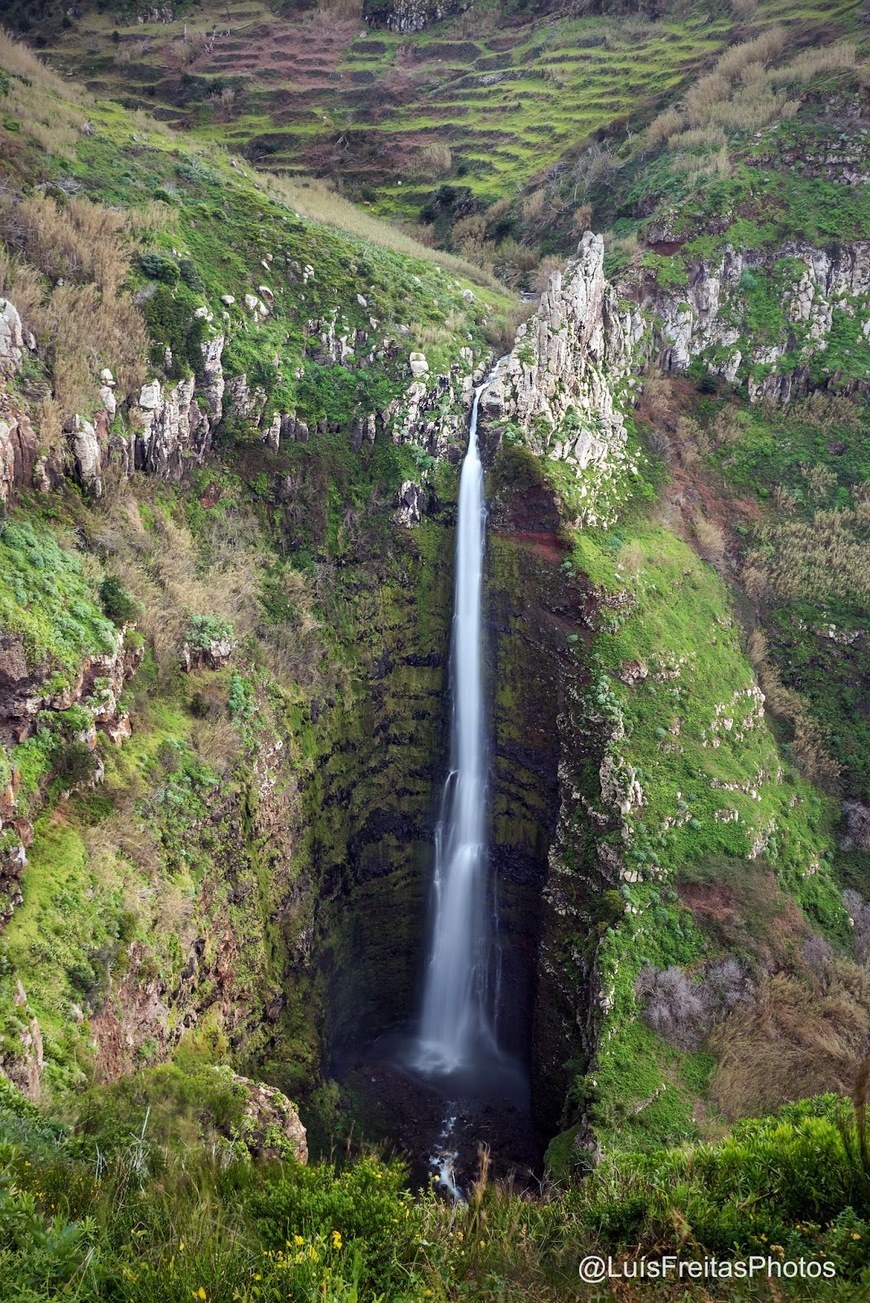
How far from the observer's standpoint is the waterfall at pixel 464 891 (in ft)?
86.1

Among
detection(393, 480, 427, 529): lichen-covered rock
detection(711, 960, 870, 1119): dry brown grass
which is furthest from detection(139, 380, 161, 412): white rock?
detection(711, 960, 870, 1119): dry brown grass

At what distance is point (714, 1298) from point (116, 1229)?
16.7ft

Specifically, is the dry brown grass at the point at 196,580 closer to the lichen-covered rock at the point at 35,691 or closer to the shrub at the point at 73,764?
the lichen-covered rock at the point at 35,691

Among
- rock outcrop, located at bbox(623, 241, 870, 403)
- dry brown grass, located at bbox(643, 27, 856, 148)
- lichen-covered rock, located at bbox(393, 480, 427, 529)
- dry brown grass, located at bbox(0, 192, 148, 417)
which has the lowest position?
lichen-covered rock, located at bbox(393, 480, 427, 529)

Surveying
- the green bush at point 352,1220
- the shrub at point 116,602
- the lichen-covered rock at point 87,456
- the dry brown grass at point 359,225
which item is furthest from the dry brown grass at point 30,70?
the green bush at point 352,1220

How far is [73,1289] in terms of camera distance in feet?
19.7

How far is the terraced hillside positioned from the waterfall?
112 feet

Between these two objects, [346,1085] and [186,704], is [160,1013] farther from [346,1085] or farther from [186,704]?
[346,1085]

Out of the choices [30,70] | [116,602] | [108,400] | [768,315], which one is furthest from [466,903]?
[30,70]

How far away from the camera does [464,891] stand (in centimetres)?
2675

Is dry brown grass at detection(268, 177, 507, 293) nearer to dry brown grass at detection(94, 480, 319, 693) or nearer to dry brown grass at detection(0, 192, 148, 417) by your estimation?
dry brown grass at detection(0, 192, 148, 417)

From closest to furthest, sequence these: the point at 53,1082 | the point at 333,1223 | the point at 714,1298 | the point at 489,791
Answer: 1. the point at 714,1298
2. the point at 333,1223
3. the point at 53,1082
4. the point at 489,791

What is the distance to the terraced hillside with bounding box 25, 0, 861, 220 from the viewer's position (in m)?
50.5

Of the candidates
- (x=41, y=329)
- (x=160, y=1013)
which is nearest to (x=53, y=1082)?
(x=160, y=1013)
